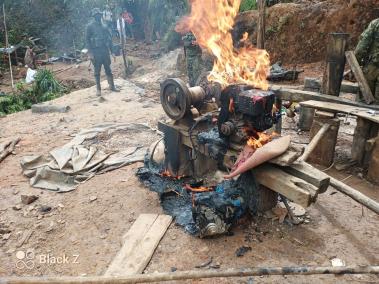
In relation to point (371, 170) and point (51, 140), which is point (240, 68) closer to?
point (371, 170)

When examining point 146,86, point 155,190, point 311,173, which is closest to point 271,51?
point 146,86

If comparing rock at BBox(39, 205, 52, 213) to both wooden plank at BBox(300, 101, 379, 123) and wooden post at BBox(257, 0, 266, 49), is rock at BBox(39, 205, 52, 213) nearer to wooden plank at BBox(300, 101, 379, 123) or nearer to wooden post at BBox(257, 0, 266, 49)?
wooden plank at BBox(300, 101, 379, 123)

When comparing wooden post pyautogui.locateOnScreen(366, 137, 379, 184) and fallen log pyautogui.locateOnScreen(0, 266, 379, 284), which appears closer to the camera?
fallen log pyautogui.locateOnScreen(0, 266, 379, 284)

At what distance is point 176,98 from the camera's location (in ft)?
16.8

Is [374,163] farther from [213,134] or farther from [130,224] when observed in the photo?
[130,224]

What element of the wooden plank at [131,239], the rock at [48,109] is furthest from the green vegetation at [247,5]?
the wooden plank at [131,239]

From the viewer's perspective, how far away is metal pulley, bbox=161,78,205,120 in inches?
195

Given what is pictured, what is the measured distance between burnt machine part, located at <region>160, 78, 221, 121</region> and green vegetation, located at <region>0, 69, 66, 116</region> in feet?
29.8

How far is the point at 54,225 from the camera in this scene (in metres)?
4.68

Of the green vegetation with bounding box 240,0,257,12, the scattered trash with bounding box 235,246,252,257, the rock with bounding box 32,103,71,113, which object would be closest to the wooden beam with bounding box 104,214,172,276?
the scattered trash with bounding box 235,246,252,257

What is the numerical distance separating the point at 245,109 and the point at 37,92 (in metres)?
11.7

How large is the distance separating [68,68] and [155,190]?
14.6m

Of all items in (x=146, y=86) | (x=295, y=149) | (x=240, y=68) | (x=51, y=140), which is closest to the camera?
(x=295, y=149)

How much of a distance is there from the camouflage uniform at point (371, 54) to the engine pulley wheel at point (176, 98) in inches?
145
